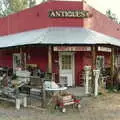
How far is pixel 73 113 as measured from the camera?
973 centimetres

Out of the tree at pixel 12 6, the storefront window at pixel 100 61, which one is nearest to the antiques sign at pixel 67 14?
the storefront window at pixel 100 61

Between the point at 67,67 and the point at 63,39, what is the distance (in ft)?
9.30

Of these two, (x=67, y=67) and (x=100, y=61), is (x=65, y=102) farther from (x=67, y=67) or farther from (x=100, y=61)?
(x=100, y=61)

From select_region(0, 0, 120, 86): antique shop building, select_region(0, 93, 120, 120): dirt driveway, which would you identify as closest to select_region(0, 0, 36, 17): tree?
select_region(0, 0, 120, 86): antique shop building

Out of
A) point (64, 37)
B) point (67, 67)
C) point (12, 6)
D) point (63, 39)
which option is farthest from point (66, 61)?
point (12, 6)

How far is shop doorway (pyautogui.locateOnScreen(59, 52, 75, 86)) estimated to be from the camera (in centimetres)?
1623

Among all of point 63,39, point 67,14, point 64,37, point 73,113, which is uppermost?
point 67,14

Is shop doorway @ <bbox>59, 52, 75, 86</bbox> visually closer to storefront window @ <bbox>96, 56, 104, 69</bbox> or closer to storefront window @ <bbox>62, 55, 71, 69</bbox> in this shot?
storefront window @ <bbox>62, 55, 71, 69</bbox>

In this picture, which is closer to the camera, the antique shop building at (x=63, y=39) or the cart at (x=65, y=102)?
the cart at (x=65, y=102)

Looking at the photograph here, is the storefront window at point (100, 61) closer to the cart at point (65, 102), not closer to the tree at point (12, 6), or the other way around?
the cart at point (65, 102)

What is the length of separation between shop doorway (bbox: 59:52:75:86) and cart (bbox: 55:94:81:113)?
576 centimetres

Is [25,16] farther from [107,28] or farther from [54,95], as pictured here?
[54,95]

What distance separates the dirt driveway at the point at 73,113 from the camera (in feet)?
30.0

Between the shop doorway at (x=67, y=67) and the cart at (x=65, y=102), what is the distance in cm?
576
